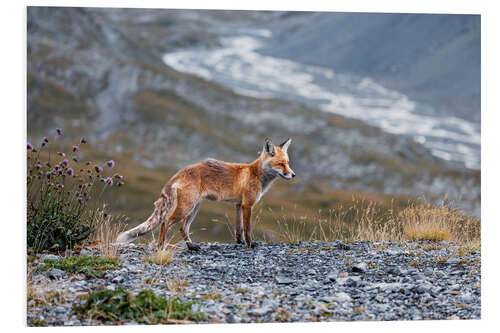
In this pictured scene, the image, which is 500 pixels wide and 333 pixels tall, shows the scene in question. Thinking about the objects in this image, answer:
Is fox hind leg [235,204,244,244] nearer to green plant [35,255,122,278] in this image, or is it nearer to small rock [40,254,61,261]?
green plant [35,255,122,278]

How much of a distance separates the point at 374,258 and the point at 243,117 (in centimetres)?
5231

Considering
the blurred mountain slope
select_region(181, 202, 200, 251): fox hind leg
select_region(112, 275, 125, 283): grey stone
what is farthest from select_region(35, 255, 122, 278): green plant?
the blurred mountain slope

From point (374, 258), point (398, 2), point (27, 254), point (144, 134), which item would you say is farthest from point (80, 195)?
point (144, 134)

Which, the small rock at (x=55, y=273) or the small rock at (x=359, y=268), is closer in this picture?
the small rock at (x=55, y=273)

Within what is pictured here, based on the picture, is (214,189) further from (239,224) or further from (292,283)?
(292,283)

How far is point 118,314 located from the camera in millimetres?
7539

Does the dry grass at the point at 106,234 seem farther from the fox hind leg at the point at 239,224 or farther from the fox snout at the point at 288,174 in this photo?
the fox snout at the point at 288,174

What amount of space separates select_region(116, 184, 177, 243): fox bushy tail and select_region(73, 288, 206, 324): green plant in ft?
6.45

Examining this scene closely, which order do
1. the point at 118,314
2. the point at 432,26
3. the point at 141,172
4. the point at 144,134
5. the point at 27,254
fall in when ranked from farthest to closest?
the point at 144,134, the point at 141,172, the point at 432,26, the point at 27,254, the point at 118,314

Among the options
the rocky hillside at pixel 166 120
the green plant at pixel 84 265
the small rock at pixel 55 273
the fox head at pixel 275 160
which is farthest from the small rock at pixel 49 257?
the rocky hillside at pixel 166 120

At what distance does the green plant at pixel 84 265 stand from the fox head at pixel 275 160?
2.91m

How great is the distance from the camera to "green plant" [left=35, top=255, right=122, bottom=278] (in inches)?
336

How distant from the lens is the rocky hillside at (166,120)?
4419cm

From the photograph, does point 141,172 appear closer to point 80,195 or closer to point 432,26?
point 432,26
